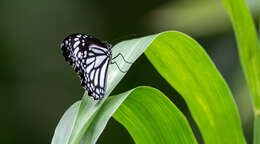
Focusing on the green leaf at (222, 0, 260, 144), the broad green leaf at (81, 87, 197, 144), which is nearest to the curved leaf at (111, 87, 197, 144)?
the broad green leaf at (81, 87, 197, 144)

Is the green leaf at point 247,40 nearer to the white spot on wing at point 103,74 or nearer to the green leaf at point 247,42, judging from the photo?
the green leaf at point 247,42

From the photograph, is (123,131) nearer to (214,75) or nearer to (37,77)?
(37,77)

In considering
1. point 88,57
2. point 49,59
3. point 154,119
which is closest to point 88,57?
point 88,57

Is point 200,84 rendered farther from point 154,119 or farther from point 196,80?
point 154,119

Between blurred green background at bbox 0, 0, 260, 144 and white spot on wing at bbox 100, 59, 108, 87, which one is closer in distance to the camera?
white spot on wing at bbox 100, 59, 108, 87

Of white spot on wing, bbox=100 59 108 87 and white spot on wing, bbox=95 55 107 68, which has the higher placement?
white spot on wing, bbox=95 55 107 68

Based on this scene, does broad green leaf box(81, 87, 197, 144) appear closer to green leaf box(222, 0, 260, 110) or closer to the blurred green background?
green leaf box(222, 0, 260, 110)

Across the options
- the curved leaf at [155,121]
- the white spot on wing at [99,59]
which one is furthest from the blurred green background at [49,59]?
the curved leaf at [155,121]

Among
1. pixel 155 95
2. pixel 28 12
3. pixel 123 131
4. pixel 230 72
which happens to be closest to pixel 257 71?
pixel 155 95
